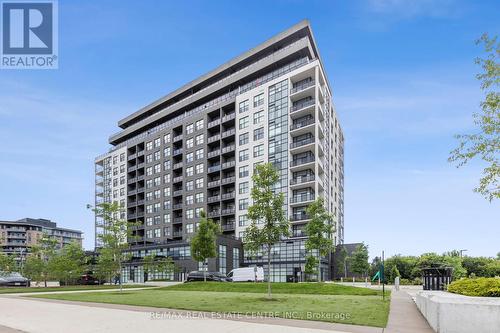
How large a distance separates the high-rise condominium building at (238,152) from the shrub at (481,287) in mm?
45507

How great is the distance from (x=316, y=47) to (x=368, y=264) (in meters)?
40.2

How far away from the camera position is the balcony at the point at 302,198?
64.4 m

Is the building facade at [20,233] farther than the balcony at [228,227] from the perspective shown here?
Yes

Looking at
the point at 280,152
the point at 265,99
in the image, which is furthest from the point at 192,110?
the point at 280,152

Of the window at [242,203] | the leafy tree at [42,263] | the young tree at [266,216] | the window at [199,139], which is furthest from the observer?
the window at [199,139]

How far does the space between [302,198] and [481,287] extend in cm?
5266

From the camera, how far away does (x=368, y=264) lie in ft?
229

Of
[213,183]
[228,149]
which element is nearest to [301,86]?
[228,149]

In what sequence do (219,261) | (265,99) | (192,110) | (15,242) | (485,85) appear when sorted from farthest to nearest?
1. (15,242)
2. (192,110)
3. (265,99)
4. (219,261)
5. (485,85)

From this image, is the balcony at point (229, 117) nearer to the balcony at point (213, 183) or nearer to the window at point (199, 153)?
the window at point (199, 153)

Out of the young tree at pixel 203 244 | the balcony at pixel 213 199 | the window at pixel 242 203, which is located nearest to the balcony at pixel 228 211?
the window at pixel 242 203

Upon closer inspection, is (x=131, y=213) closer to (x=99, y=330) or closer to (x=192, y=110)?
(x=192, y=110)

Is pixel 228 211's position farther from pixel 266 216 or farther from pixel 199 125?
pixel 266 216

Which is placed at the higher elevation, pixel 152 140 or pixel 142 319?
pixel 152 140
